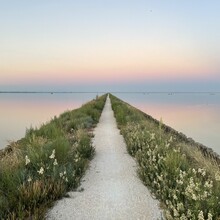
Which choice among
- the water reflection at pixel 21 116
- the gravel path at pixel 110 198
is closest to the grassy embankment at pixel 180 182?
the gravel path at pixel 110 198

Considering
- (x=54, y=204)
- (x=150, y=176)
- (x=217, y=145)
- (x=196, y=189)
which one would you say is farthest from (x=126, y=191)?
(x=217, y=145)

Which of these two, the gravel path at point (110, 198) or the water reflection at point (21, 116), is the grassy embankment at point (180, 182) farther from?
the water reflection at point (21, 116)

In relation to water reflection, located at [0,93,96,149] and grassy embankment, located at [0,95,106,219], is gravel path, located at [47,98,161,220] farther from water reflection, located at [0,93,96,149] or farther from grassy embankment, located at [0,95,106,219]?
water reflection, located at [0,93,96,149]

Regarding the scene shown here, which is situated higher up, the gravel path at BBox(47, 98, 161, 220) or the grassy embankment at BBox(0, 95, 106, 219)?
the grassy embankment at BBox(0, 95, 106, 219)

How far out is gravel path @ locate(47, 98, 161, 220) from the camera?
19.8 ft

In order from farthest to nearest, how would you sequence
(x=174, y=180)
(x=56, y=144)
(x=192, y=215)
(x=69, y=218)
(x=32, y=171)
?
(x=56, y=144) < (x=32, y=171) < (x=174, y=180) < (x=69, y=218) < (x=192, y=215)

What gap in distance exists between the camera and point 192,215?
5.04 metres

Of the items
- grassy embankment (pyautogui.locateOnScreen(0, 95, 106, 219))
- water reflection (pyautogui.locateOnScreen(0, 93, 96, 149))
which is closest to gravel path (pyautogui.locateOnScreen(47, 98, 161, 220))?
grassy embankment (pyautogui.locateOnScreen(0, 95, 106, 219))

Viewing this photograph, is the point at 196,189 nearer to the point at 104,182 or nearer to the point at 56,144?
the point at 104,182

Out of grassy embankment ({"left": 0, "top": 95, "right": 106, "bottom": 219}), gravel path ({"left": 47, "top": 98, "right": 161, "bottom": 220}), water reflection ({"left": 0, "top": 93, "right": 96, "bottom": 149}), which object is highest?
grassy embankment ({"left": 0, "top": 95, "right": 106, "bottom": 219})

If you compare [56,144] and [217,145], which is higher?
[56,144]

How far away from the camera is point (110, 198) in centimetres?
687

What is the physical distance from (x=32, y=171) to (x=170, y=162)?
289 cm

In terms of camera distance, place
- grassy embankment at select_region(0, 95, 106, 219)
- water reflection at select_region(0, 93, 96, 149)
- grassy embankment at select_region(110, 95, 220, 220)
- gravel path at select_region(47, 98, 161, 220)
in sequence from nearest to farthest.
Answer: grassy embankment at select_region(110, 95, 220, 220)
grassy embankment at select_region(0, 95, 106, 219)
gravel path at select_region(47, 98, 161, 220)
water reflection at select_region(0, 93, 96, 149)
